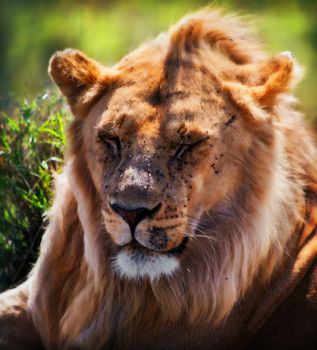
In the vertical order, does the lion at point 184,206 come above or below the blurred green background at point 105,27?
below

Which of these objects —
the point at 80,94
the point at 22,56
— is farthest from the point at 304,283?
the point at 22,56

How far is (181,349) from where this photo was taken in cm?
489

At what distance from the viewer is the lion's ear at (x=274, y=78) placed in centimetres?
484

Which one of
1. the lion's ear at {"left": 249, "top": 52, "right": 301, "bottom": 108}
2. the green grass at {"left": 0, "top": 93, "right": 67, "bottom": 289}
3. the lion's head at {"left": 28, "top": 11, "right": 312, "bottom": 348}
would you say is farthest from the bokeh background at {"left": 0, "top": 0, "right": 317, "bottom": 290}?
the lion's head at {"left": 28, "top": 11, "right": 312, "bottom": 348}

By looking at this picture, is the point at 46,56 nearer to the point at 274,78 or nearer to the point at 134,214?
the point at 274,78

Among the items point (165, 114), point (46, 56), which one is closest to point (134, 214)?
point (165, 114)

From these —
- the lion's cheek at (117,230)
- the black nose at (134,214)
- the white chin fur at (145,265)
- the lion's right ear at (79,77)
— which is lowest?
the white chin fur at (145,265)

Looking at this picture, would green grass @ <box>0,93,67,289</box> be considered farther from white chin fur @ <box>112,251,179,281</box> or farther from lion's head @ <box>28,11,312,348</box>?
white chin fur @ <box>112,251,179,281</box>

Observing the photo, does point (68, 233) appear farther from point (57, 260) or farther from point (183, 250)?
point (183, 250)

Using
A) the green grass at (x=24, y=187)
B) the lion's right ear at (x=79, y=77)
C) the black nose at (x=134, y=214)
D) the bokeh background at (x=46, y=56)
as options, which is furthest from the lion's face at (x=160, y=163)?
the green grass at (x=24, y=187)

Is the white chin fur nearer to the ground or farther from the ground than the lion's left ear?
nearer to the ground

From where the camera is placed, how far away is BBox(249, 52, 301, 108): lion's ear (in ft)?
15.9

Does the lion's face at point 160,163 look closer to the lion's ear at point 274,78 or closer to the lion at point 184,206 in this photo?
the lion at point 184,206

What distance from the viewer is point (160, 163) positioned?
457 centimetres
